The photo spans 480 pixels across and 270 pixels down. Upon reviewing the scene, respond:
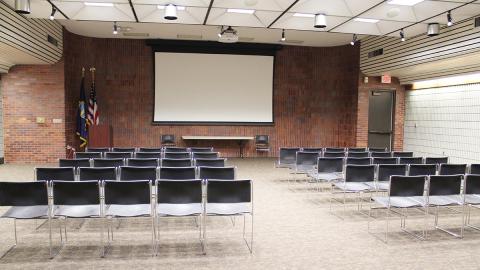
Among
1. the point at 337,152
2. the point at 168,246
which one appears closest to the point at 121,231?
the point at 168,246

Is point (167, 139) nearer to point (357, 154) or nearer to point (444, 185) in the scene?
point (357, 154)

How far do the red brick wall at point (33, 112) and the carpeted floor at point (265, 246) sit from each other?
684 centimetres

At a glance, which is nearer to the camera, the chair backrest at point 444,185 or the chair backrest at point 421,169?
the chair backrest at point 444,185

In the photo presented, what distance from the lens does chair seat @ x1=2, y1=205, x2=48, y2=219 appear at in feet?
14.6

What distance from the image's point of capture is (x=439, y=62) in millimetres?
10109

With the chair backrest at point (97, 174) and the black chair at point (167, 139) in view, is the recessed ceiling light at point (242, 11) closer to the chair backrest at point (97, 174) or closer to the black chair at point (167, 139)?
the chair backrest at point (97, 174)

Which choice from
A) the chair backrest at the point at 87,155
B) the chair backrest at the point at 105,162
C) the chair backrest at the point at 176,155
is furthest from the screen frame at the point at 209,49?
the chair backrest at the point at 105,162

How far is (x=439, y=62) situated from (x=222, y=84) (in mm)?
7303

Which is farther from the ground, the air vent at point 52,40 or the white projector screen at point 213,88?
the air vent at point 52,40

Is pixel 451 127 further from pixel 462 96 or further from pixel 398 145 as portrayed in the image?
pixel 398 145

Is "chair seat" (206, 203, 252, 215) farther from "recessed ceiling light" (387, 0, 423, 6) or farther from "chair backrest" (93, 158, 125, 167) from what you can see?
"recessed ceiling light" (387, 0, 423, 6)

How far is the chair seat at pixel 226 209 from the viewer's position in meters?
4.73

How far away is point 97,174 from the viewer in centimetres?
561

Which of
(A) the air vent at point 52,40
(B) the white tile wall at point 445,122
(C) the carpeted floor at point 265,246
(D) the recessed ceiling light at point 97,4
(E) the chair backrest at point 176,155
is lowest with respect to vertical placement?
(C) the carpeted floor at point 265,246
